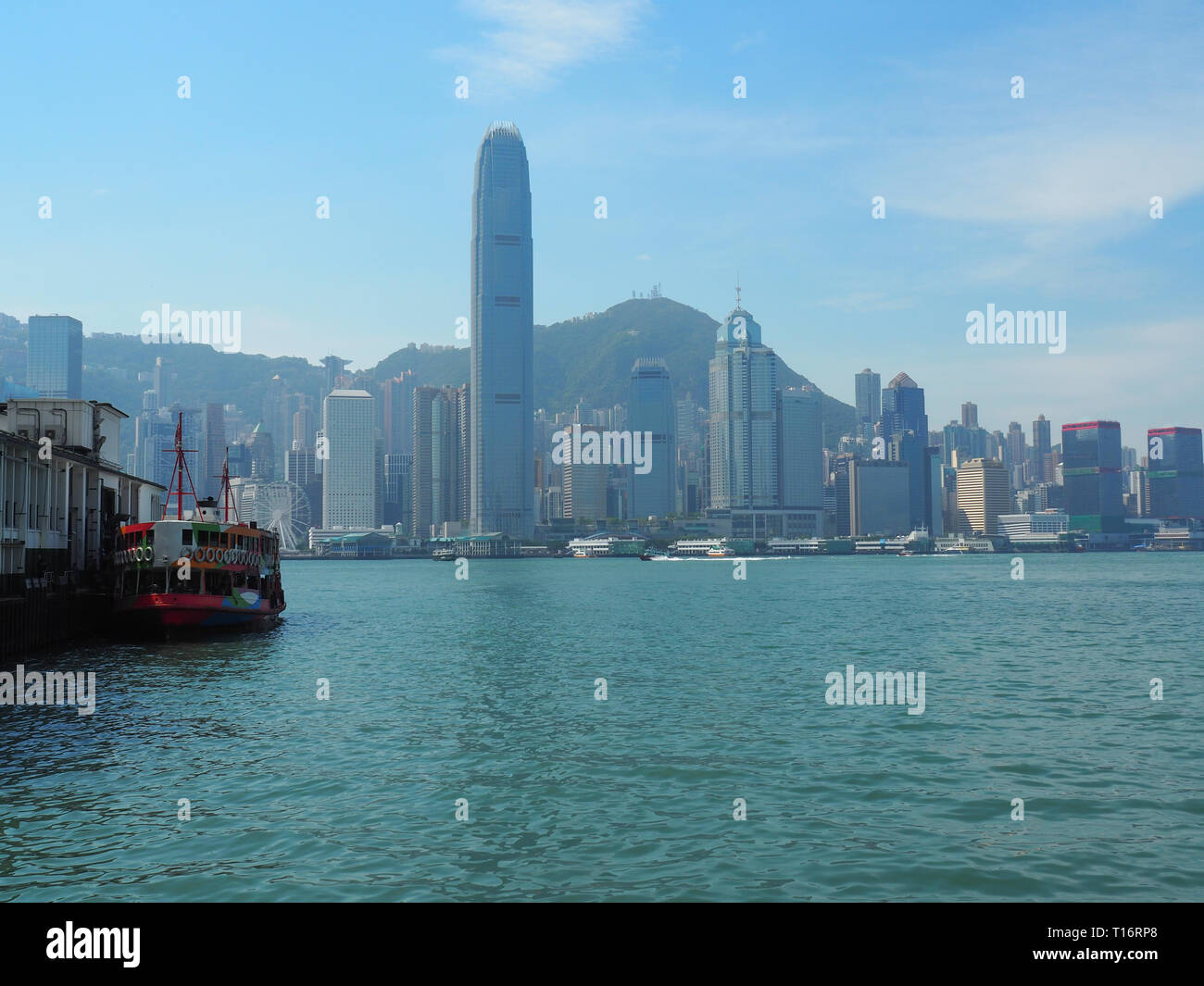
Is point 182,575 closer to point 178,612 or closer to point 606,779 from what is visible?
point 178,612

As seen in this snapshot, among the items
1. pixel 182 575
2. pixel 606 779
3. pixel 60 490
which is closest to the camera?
pixel 606 779

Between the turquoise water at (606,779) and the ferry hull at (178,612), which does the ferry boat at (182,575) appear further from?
the turquoise water at (606,779)

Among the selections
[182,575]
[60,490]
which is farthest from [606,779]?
[60,490]

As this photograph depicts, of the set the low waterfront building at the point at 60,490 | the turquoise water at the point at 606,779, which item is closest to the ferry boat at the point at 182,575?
the low waterfront building at the point at 60,490

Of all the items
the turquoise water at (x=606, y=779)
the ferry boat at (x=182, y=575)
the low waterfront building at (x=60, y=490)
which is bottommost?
the turquoise water at (x=606, y=779)

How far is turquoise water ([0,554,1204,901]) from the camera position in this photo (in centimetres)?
1622

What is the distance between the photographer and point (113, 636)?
5991cm

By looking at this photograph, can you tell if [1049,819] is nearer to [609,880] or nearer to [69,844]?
[609,880]

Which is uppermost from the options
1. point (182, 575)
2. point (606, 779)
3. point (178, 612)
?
point (182, 575)

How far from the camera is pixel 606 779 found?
23453 mm

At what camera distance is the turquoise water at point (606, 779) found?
16.2 metres

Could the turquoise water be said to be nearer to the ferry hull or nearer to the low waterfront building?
the ferry hull
